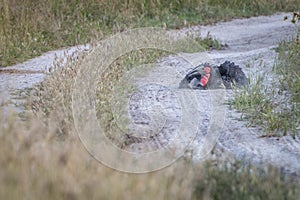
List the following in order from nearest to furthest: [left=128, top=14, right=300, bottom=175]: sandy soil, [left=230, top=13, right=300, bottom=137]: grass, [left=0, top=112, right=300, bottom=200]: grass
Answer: [left=0, top=112, right=300, bottom=200]: grass
[left=128, top=14, right=300, bottom=175]: sandy soil
[left=230, top=13, right=300, bottom=137]: grass

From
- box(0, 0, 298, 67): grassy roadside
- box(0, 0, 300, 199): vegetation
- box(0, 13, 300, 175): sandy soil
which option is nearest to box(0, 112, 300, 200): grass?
box(0, 0, 300, 199): vegetation

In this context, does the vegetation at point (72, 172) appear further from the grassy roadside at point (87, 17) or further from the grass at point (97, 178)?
the grassy roadside at point (87, 17)

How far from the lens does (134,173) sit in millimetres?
3639

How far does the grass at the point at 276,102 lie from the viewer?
5.71m

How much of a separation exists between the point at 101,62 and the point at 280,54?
8.35 feet

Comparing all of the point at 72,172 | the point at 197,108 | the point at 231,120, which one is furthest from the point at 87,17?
the point at 72,172

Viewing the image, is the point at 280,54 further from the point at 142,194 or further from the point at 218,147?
the point at 142,194

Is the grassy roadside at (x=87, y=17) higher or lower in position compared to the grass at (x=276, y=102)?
higher

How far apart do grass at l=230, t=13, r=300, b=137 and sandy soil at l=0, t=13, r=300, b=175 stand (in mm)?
132

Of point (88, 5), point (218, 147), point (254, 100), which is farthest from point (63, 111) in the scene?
point (88, 5)

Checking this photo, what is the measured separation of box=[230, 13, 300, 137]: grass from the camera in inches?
225

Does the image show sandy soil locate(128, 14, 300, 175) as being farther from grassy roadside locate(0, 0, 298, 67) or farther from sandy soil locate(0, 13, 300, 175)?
grassy roadside locate(0, 0, 298, 67)

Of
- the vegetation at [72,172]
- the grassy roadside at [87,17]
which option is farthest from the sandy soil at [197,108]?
the grassy roadside at [87,17]

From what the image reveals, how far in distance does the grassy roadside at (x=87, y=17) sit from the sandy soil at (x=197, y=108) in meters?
0.68
